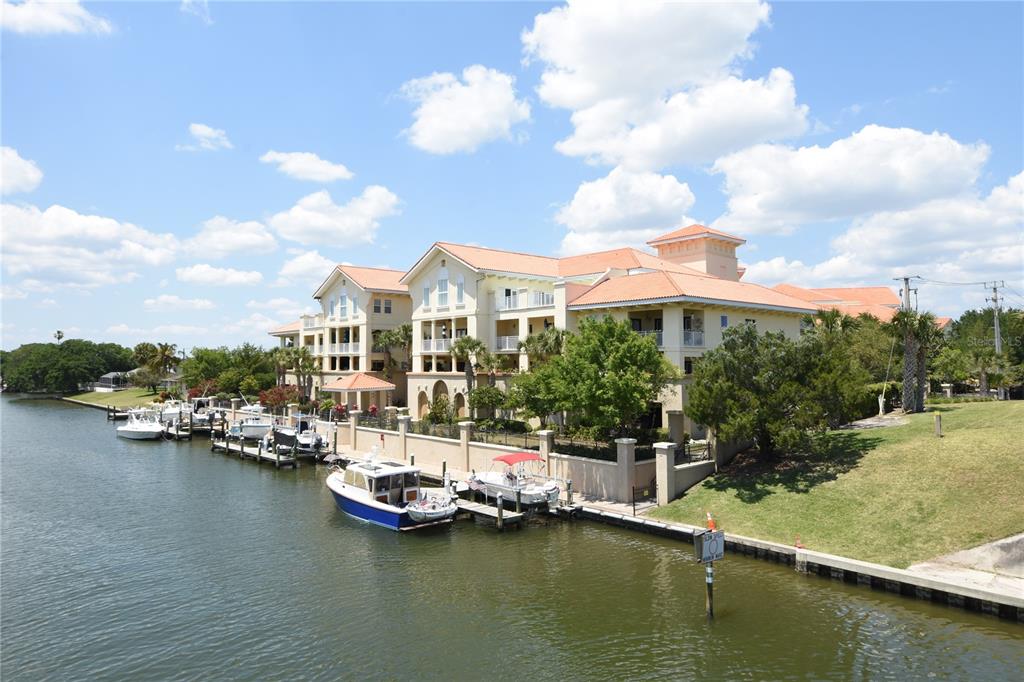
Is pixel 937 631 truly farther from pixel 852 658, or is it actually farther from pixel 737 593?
pixel 737 593

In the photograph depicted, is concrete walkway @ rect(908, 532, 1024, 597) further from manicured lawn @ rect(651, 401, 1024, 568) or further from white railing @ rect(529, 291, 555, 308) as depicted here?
white railing @ rect(529, 291, 555, 308)

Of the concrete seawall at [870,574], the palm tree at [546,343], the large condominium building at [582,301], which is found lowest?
the concrete seawall at [870,574]

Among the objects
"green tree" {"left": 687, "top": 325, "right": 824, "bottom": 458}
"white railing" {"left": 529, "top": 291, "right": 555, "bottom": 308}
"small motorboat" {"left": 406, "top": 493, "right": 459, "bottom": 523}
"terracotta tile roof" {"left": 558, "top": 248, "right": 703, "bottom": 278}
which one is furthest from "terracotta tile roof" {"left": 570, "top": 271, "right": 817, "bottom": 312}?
"small motorboat" {"left": 406, "top": 493, "right": 459, "bottom": 523}

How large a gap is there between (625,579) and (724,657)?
5590 millimetres

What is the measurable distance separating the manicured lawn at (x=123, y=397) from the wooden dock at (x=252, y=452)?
50722mm

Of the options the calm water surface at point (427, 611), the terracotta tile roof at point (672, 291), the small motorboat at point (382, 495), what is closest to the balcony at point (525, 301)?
the terracotta tile roof at point (672, 291)

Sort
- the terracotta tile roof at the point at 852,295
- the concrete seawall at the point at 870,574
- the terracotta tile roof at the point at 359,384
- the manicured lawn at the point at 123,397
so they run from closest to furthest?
the concrete seawall at the point at 870,574 → the terracotta tile roof at the point at 359,384 → the terracotta tile roof at the point at 852,295 → the manicured lawn at the point at 123,397

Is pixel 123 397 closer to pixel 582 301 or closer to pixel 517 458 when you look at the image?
pixel 582 301

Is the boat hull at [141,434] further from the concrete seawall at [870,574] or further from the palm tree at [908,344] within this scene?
the palm tree at [908,344]

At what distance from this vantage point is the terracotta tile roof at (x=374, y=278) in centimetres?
6341

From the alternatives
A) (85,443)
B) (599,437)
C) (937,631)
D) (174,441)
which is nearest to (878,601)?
(937,631)

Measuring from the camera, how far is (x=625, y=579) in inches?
860

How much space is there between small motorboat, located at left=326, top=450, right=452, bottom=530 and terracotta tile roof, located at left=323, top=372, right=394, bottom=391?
22.2 m

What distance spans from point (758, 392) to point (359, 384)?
35.2 meters
